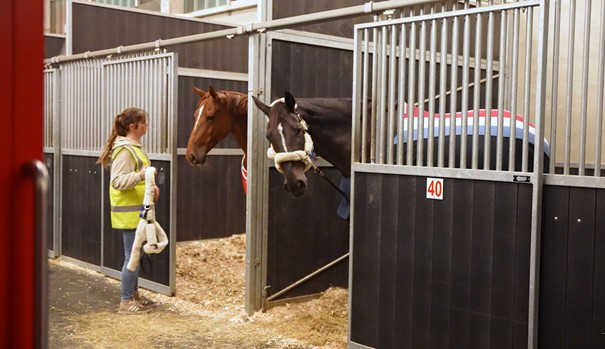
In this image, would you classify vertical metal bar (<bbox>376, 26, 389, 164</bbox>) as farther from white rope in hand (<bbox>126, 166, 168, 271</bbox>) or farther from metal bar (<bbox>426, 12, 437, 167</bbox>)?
white rope in hand (<bbox>126, 166, 168, 271</bbox>)

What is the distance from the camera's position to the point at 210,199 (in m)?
7.05

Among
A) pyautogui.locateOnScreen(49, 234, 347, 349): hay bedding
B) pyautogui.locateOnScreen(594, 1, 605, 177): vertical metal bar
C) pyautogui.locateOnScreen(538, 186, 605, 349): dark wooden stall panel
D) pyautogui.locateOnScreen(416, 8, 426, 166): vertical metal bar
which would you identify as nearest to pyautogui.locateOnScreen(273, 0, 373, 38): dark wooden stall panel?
pyautogui.locateOnScreen(416, 8, 426, 166): vertical metal bar

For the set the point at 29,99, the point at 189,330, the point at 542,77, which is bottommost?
the point at 189,330

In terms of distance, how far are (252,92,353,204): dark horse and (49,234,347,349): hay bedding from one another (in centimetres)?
88

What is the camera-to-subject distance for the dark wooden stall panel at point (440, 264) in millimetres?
2934

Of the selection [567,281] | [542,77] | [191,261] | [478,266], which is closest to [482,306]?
[478,266]

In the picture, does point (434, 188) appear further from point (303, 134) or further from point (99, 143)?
point (99, 143)

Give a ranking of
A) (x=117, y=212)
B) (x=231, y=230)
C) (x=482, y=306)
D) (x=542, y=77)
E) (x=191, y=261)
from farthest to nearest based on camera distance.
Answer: (x=231, y=230) → (x=191, y=261) → (x=117, y=212) → (x=482, y=306) → (x=542, y=77)

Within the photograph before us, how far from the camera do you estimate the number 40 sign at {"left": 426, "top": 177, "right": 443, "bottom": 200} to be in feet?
10.5

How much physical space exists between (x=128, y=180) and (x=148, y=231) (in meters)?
0.37

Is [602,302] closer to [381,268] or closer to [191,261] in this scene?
[381,268]

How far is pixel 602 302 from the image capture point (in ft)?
8.63

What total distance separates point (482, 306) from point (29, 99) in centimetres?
243

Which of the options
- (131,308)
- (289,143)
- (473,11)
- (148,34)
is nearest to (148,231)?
(131,308)
